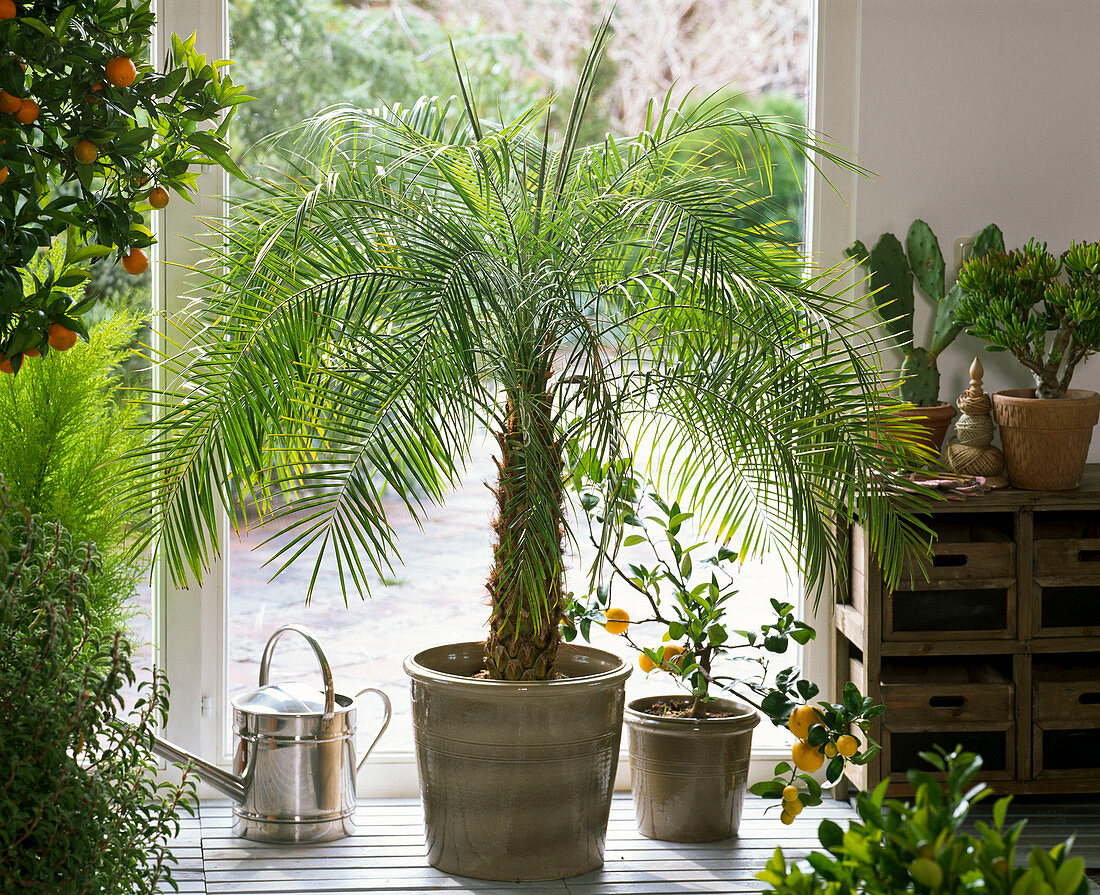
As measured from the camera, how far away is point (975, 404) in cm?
274

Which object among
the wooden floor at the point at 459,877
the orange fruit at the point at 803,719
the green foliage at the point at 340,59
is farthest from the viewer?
the green foliage at the point at 340,59

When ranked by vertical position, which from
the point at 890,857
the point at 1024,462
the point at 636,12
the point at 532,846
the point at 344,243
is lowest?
the point at 532,846

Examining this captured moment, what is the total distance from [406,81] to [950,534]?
67.1 inches

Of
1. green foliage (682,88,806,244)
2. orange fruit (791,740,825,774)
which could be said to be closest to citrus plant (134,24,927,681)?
orange fruit (791,740,825,774)

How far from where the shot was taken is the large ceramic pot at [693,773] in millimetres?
2598

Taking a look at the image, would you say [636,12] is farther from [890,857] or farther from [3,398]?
[890,857]

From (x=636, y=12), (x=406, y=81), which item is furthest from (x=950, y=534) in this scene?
(x=406, y=81)

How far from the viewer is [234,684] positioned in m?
2.96

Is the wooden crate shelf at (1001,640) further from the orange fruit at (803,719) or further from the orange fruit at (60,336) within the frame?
the orange fruit at (60,336)

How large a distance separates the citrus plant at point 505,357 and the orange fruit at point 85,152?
329mm

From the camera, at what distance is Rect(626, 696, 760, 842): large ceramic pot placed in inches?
102

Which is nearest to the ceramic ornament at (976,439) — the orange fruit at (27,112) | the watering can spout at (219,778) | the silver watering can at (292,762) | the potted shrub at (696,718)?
the potted shrub at (696,718)

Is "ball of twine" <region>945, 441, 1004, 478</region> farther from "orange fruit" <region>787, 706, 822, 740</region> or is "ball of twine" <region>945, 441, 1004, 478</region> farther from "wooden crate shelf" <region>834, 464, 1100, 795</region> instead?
"orange fruit" <region>787, 706, 822, 740</region>

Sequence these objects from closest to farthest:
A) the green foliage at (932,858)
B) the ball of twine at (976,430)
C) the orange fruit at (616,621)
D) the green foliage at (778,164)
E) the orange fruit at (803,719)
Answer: the green foliage at (932,858) → the orange fruit at (803,719) → the orange fruit at (616,621) → the ball of twine at (976,430) → the green foliage at (778,164)
